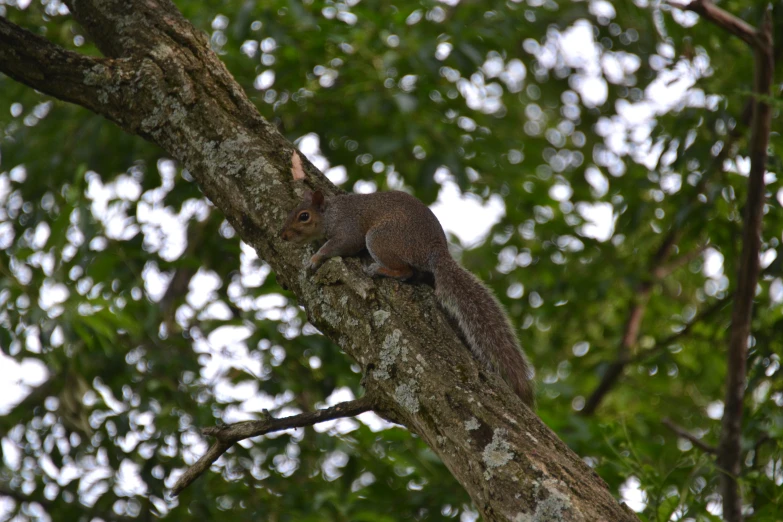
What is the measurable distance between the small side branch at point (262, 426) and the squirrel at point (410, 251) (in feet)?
1.63

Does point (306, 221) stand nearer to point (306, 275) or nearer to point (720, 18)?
point (306, 275)

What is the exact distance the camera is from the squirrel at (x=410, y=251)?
8.46ft

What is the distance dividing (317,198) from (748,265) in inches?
73.6

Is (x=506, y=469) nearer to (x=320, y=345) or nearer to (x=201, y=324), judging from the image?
(x=320, y=345)

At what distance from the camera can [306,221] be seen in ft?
9.45

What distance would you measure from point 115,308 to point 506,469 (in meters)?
2.44

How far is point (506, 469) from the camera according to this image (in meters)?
1.82

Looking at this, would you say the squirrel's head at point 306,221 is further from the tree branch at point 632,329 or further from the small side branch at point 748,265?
the tree branch at point 632,329

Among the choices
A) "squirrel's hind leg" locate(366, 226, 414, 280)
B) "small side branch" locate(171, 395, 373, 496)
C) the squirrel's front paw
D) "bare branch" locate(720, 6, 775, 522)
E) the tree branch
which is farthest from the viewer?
the tree branch

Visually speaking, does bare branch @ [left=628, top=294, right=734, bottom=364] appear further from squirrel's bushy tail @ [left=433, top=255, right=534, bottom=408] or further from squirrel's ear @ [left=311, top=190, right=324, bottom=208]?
squirrel's ear @ [left=311, top=190, right=324, bottom=208]

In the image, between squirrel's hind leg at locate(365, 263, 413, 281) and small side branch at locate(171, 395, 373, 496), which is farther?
squirrel's hind leg at locate(365, 263, 413, 281)

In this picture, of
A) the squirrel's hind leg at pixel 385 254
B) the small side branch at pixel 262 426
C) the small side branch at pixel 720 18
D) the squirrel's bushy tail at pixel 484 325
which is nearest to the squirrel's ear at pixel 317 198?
the squirrel's hind leg at pixel 385 254

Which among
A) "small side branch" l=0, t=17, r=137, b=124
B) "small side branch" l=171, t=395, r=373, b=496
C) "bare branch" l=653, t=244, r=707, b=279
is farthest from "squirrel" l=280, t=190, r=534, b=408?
"bare branch" l=653, t=244, r=707, b=279

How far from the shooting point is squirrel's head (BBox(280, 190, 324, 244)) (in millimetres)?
2576
